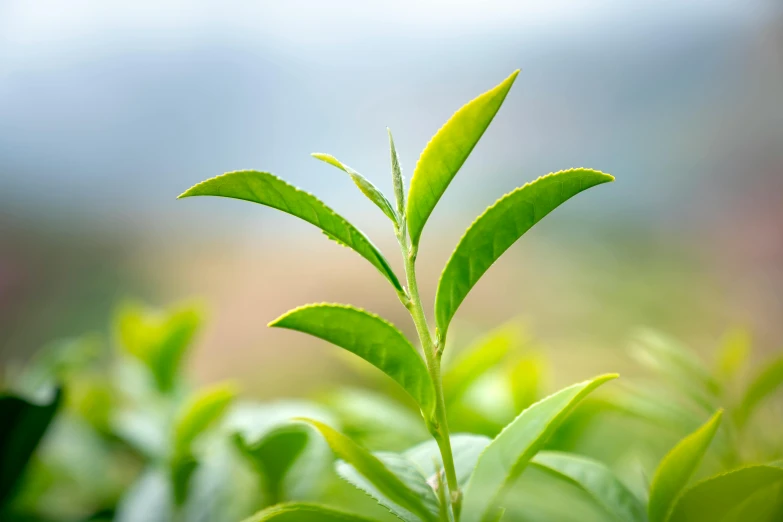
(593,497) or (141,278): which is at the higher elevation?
(593,497)

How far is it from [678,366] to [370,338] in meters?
0.41

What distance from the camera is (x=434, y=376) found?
32cm

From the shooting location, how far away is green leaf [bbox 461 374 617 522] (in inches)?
11.7

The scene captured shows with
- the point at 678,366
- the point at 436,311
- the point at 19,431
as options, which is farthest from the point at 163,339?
the point at 678,366

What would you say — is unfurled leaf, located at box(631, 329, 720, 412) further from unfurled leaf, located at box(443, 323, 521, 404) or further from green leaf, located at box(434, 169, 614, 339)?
green leaf, located at box(434, 169, 614, 339)

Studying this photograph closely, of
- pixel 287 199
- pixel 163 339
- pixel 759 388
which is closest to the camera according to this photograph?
pixel 287 199

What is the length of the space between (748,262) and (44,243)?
2287 millimetres

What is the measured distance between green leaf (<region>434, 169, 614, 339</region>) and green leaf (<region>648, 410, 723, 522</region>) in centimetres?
17

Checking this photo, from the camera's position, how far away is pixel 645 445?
0.75 m

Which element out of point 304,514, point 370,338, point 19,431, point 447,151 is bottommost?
point 19,431

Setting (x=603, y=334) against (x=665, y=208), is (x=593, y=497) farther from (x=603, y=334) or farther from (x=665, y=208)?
(x=665, y=208)

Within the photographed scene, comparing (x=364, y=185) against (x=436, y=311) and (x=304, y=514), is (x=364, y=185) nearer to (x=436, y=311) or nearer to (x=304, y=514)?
(x=436, y=311)

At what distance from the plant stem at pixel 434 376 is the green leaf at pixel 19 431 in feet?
Result: 1.44

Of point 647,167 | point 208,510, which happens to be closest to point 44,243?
point 208,510
